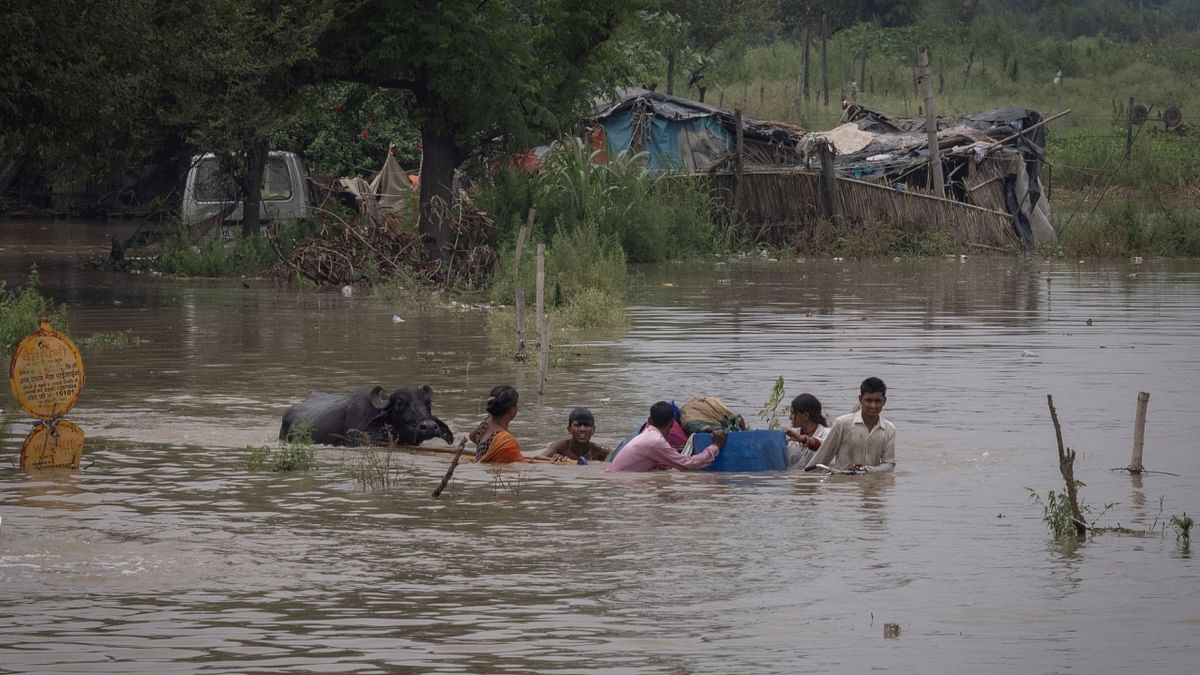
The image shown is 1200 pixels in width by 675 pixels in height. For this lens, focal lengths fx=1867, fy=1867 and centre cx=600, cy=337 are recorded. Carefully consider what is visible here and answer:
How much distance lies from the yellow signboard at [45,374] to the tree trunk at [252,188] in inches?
589

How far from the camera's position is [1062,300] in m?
23.3

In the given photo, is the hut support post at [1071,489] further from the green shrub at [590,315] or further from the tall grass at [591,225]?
the green shrub at [590,315]

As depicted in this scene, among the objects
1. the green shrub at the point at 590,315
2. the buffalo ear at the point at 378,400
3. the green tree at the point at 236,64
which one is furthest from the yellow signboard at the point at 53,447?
the green tree at the point at 236,64

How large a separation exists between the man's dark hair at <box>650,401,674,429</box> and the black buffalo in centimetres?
150

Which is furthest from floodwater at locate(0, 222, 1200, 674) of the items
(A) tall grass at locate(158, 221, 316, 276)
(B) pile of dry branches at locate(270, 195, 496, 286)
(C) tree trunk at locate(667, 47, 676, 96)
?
(C) tree trunk at locate(667, 47, 676, 96)

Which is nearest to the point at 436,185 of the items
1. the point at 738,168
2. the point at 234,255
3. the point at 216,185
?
the point at 234,255

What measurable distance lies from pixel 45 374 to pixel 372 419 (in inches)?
91.9

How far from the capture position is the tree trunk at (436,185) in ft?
81.3

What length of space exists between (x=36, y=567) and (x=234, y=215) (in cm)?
1939

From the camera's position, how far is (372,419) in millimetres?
12461

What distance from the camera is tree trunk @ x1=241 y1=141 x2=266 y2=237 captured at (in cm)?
2597

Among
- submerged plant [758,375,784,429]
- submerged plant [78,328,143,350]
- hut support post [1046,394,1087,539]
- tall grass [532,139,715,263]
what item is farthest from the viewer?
tall grass [532,139,715,263]

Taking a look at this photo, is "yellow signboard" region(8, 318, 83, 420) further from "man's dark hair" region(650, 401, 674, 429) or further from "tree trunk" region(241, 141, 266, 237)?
"tree trunk" region(241, 141, 266, 237)

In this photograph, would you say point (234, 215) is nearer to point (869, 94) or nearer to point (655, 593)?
point (655, 593)
